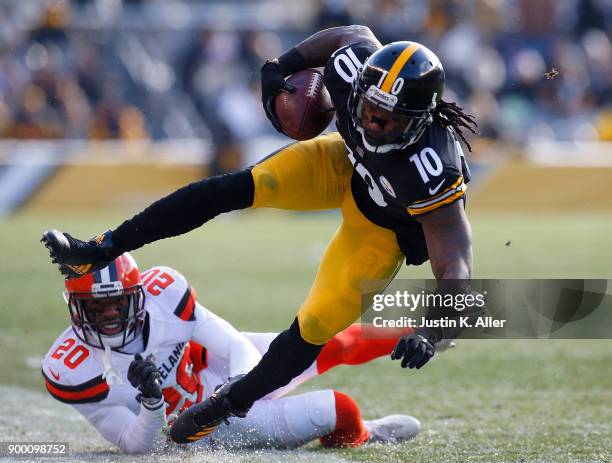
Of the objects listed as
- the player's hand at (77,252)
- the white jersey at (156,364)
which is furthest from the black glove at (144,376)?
the player's hand at (77,252)

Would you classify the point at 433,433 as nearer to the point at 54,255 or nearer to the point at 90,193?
→ the point at 54,255

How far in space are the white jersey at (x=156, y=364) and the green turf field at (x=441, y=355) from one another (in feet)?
1.81

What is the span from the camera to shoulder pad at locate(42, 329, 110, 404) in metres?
4.19

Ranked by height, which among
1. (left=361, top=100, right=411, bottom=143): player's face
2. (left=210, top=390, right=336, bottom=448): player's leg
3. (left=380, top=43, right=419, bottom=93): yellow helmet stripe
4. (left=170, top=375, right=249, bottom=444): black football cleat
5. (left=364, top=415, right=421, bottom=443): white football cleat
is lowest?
(left=364, top=415, right=421, bottom=443): white football cleat

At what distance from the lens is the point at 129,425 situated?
4.18m

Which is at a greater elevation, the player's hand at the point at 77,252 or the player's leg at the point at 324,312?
the player's hand at the point at 77,252

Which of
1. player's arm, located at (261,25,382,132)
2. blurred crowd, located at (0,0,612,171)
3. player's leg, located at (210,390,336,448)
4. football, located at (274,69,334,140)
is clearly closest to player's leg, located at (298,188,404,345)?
football, located at (274,69,334,140)

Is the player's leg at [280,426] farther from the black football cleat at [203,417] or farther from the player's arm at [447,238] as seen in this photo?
the player's arm at [447,238]

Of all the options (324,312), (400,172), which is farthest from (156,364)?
(400,172)

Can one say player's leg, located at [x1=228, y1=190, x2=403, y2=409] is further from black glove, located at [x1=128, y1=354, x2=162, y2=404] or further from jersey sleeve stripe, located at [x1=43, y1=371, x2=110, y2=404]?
jersey sleeve stripe, located at [x1=43, y1=371, x2=110, y2=404]

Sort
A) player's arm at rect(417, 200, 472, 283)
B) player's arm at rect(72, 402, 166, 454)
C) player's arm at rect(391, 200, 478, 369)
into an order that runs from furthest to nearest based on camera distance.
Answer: player's arm at rect(72, 402, 166, 454) < player's arm at rect(417, 200, 472, 283) < player's arm at rect(391, 200, 478, 369)

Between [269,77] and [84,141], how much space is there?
8.81 m

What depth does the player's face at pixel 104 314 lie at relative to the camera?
13.8 feet

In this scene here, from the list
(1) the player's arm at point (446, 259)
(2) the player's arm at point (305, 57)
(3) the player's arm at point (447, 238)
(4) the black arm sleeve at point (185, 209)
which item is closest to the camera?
(1) the player's arm at point (446, 259)
